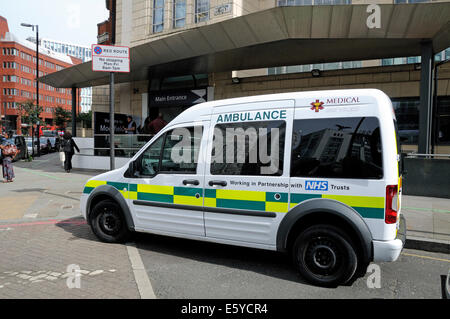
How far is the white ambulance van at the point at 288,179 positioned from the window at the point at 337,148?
1 cm

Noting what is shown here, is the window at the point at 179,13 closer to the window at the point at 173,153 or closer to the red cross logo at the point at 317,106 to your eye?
the window at the point at 173,153

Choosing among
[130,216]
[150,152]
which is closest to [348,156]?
[150,152]

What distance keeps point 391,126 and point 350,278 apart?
1.65 m

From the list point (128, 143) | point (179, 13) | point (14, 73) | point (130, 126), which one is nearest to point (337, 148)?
point (128, 143)

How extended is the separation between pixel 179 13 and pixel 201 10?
153 cm

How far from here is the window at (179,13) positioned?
18.6 meters

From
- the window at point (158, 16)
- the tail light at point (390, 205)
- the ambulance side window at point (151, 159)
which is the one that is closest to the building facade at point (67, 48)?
the window at point (158, 16)

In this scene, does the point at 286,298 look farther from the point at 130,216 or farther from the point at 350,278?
the point at 130,216

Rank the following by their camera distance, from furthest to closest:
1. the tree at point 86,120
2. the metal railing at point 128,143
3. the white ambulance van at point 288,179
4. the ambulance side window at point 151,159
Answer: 1. the tree at point 86,120
2. the metal railing at point 128,143
3. the ambulance side window at point 151,159
4. the white ambulance van at point 288,179

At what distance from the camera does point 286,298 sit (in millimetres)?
3676

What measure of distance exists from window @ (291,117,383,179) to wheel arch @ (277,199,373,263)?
0.33 meters

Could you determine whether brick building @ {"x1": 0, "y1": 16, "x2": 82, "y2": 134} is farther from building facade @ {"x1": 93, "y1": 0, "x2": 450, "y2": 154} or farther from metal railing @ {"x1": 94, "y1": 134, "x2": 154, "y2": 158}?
metal railing @ {"x1": 94, "y1": 134, "x2": 154, "y2": 158}
